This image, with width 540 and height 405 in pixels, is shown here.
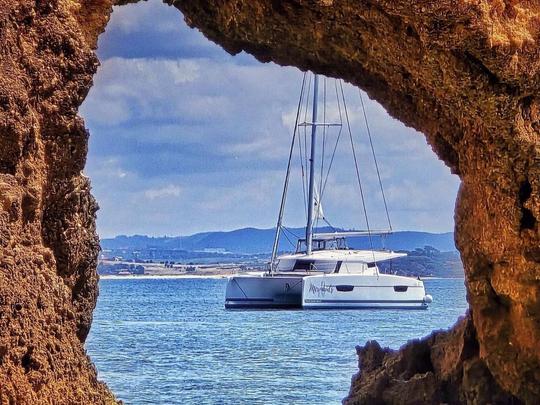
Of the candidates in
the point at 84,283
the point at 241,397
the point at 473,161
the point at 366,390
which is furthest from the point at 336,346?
the point at 84,283

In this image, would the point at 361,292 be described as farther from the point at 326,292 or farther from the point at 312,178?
the point at 312,178

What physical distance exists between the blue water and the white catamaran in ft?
2.99

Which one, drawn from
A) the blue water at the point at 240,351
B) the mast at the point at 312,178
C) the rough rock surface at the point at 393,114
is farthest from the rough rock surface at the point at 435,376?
the mast at the point at 312,178

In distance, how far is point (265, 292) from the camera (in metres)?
58.5

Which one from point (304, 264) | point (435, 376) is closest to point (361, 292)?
point (304, 264)

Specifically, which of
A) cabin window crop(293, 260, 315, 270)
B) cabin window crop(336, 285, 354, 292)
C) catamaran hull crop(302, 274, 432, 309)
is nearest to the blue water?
catamaran hull crop(302, 274, 432, 309)

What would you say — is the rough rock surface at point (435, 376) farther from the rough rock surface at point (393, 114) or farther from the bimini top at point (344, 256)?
the bimini top at point (344, 256)

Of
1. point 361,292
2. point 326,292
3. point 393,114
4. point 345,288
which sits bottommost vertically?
point 326,292

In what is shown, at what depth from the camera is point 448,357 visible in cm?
1278

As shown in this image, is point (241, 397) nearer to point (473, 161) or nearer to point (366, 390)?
point (366, 390)

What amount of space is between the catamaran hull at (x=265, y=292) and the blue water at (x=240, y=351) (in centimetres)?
82

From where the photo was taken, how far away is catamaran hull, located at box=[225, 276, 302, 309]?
57156 mm

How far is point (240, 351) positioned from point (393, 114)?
26.5 m

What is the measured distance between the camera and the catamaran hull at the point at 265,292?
188 feet
